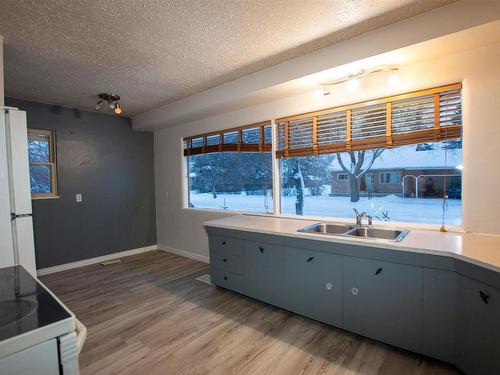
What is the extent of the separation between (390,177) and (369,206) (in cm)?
37

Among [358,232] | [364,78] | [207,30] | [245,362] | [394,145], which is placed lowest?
[245,362]

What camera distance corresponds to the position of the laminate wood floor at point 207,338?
1.95 meters

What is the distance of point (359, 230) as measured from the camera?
2629 millimetres

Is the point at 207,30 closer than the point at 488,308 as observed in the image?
No

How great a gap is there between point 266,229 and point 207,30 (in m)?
1.87

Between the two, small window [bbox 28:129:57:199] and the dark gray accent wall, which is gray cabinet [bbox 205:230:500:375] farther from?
small window [bbox 28:129:57:199]

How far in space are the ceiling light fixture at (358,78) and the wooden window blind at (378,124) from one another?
197mm

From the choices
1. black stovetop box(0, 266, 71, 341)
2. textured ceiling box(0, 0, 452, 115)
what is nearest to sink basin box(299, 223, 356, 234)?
textured ceiling box(0, 0, 452, 115)

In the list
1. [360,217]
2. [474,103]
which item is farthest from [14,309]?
[474,103]

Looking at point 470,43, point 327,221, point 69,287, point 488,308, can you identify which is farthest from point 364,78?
point 69,287

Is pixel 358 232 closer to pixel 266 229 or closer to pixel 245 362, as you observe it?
pixel 266 229

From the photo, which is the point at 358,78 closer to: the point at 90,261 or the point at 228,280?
the point at 228,280

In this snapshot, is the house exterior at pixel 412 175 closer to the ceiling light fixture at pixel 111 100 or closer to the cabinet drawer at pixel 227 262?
the cabinet drawer at pixel 227 262

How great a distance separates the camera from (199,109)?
3656 millimetres
